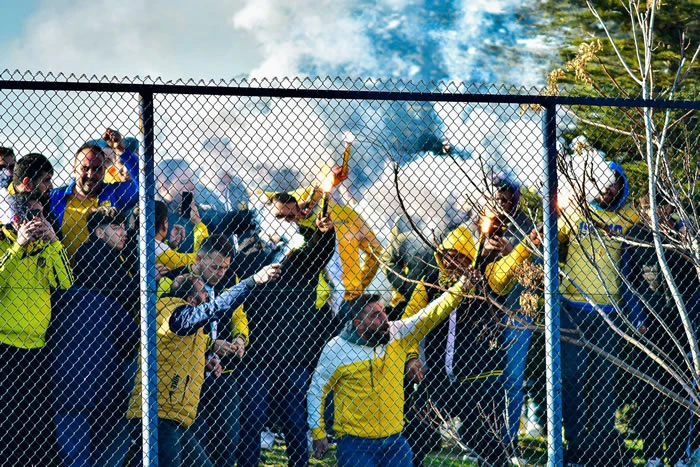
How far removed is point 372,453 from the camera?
5.46 m

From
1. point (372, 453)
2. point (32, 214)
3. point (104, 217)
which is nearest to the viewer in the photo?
point (32, 214)

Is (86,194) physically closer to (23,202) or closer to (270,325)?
(23,202)

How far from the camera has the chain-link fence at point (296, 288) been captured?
4.81 meters

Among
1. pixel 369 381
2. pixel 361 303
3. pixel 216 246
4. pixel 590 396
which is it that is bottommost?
pixel 590 396

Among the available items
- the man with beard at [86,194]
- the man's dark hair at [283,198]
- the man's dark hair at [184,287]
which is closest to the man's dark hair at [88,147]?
the man with beard at [86,194]

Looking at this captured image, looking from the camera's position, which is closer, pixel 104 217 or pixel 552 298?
pixel 552 298

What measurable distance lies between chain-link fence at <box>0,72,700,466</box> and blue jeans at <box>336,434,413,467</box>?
0.04 feet

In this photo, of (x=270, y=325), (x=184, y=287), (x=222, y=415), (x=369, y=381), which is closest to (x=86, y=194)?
(x=184, y=287)

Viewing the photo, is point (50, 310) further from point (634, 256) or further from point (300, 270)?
point (634, 256)

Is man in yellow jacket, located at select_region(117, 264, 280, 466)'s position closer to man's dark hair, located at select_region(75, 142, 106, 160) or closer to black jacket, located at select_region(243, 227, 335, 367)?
black jacket, located at select_region(243, 227, 335, 367)

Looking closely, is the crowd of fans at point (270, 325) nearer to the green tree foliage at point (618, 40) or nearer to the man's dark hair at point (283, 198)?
the man's dark hair at point (283, 198)

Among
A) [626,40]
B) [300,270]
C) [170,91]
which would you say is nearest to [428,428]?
[300,270]

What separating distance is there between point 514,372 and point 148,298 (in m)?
2.40

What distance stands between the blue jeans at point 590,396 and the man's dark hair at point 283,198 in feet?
5.80
